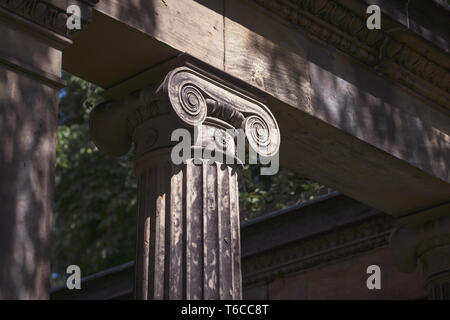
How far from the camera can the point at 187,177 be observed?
20.5 feet

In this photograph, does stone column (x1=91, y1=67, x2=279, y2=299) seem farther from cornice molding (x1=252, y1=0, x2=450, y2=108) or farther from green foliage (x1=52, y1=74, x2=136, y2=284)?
green foliage (x1=52, y1=74, x2=136, y2=284)

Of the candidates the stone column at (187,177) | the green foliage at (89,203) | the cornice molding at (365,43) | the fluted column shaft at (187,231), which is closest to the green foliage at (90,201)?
the green foliage at (89,203)

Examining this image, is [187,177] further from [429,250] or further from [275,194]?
[275,194]

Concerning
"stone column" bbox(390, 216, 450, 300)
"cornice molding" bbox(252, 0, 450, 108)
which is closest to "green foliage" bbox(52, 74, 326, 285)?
"stone column" bbox(390, 216, 450, 300)

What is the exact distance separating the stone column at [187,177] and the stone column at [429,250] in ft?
11.1

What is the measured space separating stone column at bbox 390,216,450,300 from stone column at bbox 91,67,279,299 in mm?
3396

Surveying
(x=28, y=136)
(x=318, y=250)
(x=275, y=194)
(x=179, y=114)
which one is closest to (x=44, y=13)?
(x=28, y=136)

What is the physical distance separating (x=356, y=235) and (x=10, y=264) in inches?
313

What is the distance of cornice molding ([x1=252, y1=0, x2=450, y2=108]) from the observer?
769 cm

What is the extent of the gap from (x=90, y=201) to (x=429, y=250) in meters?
12.8

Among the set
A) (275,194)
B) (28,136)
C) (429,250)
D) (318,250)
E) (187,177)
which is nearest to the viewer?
(28,136)

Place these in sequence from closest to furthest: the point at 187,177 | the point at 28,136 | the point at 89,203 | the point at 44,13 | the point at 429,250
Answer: the point at 28,136 → the point at 44,13 → the point at 187,177 → the point at 429,250 → the point at 89,203
